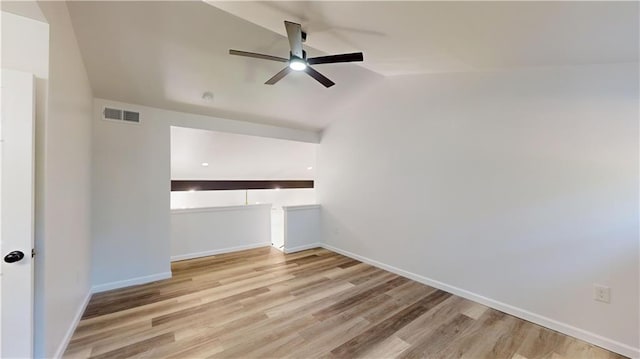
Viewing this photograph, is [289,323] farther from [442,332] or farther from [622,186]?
[622,186]

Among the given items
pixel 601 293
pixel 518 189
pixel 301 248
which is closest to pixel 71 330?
pixel 301 248

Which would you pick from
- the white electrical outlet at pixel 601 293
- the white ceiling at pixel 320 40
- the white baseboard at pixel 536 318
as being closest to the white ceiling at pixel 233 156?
the white ceiling at pixel 320 40

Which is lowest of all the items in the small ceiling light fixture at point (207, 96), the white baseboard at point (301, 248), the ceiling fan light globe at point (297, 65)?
the white baseboard at point (301, 248)

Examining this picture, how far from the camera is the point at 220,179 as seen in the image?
6.08 m

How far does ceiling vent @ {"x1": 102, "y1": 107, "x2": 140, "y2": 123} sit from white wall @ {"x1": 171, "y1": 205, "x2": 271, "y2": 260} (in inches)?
57.9

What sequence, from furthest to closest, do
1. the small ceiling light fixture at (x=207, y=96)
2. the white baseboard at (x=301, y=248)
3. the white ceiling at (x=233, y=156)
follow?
the white baseboard at (x=301, y=248) → the white ceiling at (x=233, y=156) → the small ceiling light fixture at (x=207, y=96)

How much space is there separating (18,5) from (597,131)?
4.05 meters

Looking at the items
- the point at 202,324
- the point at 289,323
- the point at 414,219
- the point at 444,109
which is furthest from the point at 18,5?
the point at 414,219

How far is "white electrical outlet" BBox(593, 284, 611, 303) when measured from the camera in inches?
82.2

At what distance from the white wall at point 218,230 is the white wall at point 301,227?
2.00 ft

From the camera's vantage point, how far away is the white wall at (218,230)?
4109 mm

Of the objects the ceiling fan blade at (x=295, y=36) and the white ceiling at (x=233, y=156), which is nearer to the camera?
the ceiling fan blade at (x=295, y=36)

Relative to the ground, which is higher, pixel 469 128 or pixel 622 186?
pixel 469 128

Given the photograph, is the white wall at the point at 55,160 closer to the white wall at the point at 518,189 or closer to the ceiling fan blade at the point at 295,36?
the ceiling fan blade at the point at 295,36
